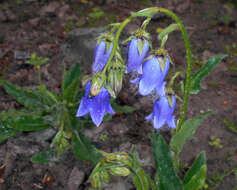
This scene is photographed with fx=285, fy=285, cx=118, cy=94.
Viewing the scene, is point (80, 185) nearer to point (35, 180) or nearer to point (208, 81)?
point (35, 180)

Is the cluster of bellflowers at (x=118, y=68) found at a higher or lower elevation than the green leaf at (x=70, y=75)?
higher

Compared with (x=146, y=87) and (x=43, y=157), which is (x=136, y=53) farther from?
(x=43, y=157)

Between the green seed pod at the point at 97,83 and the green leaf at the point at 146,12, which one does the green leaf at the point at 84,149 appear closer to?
the green seed pod at the point at 97,83


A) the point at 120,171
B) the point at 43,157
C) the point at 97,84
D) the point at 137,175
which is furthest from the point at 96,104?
the point at 43,157

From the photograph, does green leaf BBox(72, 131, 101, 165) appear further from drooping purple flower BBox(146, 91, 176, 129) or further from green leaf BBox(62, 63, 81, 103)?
drooping purple flower BBox(146, 91, 176, 129)

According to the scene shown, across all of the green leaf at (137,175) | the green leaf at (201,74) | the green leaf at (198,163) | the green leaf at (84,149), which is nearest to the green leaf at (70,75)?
the green leaf at (84,149)

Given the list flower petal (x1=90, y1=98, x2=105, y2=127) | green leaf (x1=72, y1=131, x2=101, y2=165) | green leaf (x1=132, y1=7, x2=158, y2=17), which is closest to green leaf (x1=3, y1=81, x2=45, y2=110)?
green leaf (x1=72, y1=131, x2=101, y2=165)
